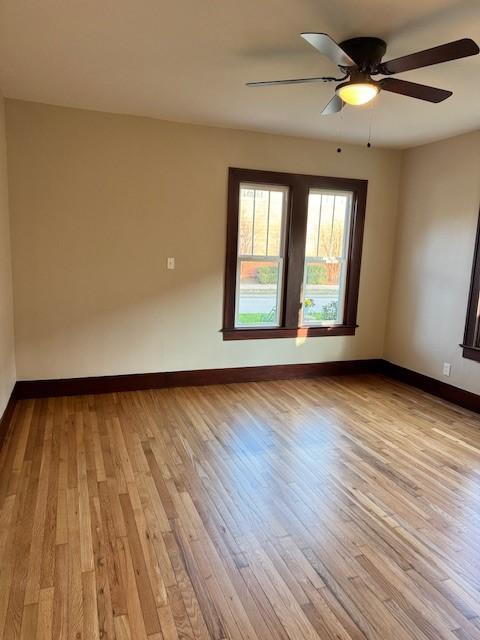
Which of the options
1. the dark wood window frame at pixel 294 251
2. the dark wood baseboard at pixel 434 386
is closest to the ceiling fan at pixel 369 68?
the dark wood window frame at pixel 294 251

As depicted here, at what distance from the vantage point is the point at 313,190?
4887 millimetres

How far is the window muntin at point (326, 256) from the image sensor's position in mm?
4973

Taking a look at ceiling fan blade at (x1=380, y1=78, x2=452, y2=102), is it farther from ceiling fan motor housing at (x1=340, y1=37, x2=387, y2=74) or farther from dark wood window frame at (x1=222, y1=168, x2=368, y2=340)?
dark wood window frame at (x1=222, y1=168, x2=368, y2=340)

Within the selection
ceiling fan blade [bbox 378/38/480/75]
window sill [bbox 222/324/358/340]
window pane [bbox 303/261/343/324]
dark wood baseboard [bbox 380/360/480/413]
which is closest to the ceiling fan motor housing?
ceiling fan blade [bbox 378/38/480/75]

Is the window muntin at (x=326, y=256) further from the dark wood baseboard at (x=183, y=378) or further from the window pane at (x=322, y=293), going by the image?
the dark wood baseboard at (x=183, y=378)

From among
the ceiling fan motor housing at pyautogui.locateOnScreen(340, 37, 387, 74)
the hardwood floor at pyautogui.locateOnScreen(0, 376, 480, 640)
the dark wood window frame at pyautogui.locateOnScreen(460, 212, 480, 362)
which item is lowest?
the hardwood floor at pyautogui.locateOnScreen(0, 376, 480, 640)

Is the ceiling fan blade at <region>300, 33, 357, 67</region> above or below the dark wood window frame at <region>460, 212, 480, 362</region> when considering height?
above

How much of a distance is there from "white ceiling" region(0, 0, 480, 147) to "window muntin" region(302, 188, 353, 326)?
39.4 inches

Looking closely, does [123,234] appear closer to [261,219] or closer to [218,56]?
[261,219]

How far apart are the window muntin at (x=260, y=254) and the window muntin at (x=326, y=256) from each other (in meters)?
0.33

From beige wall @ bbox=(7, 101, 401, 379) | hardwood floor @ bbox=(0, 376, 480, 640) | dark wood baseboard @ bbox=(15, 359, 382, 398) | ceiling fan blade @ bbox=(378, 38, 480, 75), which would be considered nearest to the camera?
hardwood floor @ bbox=(0, 376, 480, 640)

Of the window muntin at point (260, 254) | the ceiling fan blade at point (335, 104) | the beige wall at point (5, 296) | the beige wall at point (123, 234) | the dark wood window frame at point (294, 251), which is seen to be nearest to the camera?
the ceiling fan blade at point (335, 104)

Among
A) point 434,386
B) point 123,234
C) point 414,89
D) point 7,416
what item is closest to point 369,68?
point 414,89

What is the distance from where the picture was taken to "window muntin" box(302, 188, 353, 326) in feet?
16.3
